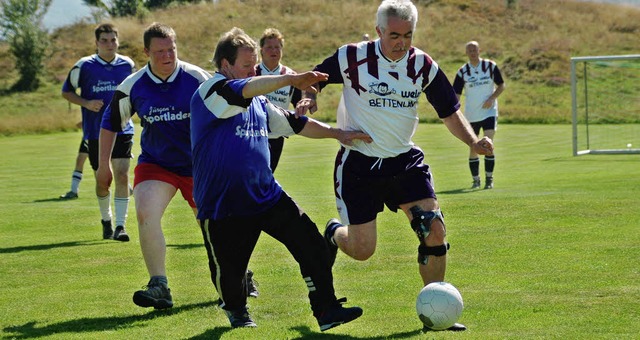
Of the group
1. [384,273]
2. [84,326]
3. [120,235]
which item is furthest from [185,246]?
[84,326]

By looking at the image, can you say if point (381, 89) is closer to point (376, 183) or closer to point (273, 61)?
point (376, 183)

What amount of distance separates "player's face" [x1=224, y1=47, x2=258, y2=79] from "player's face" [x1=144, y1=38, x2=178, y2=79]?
59.5 inches

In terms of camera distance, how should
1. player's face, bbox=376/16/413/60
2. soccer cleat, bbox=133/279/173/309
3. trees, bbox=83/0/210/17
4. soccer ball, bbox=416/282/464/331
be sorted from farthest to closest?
1. trees, bbox=83/0/210/17
2. soccer cleat, bbox=133/279/173/309
3. player's face, bbox=376/16/413/60
4. soccer ball, bbox=416/282/464/331

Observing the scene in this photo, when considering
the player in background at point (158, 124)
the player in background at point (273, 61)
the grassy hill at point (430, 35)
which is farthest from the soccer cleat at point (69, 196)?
the grassy hill at point (430, 35)

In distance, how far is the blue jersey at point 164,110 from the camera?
8.48 m

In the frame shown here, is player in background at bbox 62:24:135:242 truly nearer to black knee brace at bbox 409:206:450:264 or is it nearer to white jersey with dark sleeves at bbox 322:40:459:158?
white jersey with dark sleeves at bbox 322:40:459:158

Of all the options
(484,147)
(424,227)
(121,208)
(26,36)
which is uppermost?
(26,36)

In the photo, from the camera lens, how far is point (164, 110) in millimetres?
8477

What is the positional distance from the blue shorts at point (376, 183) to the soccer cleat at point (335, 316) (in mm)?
938

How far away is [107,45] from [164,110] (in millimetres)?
5269

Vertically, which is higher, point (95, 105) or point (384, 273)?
point (95, 105)

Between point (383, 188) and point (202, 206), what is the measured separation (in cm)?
139

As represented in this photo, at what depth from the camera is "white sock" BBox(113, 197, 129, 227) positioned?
11.9m

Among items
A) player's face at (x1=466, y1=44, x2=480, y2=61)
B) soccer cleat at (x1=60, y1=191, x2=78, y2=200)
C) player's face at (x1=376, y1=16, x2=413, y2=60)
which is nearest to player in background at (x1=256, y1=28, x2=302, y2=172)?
player's face at (x1=376, y1=16, x2=413, y2=60)
